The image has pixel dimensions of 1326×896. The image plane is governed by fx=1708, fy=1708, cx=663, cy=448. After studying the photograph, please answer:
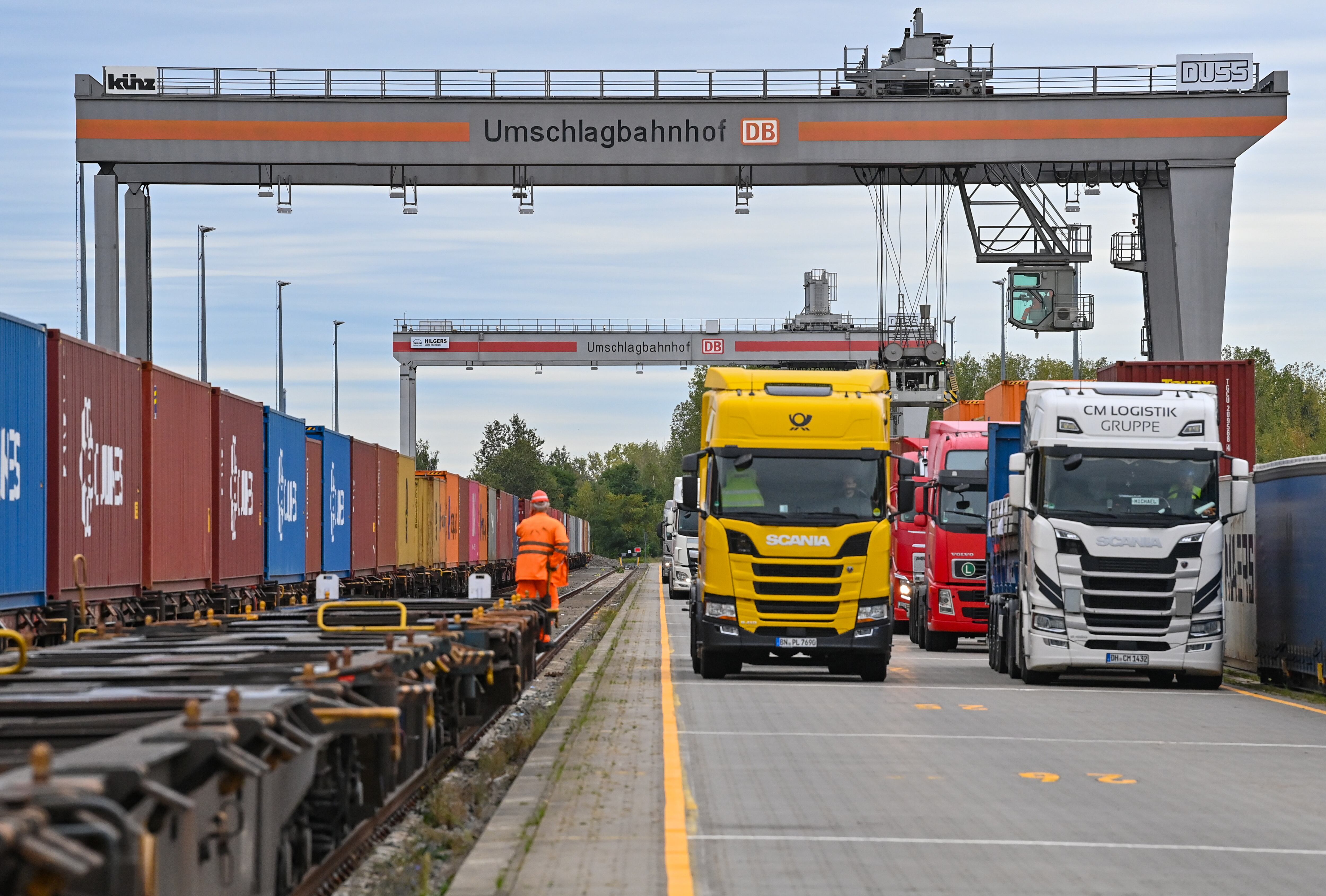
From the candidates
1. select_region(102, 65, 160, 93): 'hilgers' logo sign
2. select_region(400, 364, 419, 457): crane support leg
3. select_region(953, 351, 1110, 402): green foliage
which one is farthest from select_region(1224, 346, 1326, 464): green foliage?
select_region(102, 65, 160, 93): 'hilgers' logo sign

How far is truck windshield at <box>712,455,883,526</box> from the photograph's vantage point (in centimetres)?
1869

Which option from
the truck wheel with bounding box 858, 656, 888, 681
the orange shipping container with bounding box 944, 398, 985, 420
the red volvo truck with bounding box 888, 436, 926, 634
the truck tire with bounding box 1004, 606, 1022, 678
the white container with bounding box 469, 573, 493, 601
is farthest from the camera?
the orange shipping container with bounding box 944, 398, 985, 420

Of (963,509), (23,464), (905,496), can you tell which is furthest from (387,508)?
(23,464)

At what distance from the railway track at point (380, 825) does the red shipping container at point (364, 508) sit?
16.4 m

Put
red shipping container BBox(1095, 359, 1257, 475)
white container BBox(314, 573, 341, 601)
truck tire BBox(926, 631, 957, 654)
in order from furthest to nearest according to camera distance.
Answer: truck tire BBox(926, 631, 957, 654) < red shipping container BBox(1095, 359, 1257, 475) < white container BBox(314, 573, 341, 601)

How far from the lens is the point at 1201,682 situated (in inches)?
789

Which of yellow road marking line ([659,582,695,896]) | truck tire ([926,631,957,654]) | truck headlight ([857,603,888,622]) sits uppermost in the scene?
truck headlight ([857,603,888,622])

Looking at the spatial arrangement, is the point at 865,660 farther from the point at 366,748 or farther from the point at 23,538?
the point at 366,748

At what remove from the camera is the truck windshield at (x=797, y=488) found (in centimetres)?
1869

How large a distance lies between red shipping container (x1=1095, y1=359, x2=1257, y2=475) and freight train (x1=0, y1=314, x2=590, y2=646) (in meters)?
12.7

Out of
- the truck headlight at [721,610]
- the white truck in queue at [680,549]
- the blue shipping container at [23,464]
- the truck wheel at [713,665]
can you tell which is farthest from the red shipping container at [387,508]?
the blue shipping container at [23,464]

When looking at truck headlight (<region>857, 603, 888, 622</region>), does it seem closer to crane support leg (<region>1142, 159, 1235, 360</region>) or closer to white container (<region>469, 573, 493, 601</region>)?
white container (<region>469, 573, 493, 601</region>)

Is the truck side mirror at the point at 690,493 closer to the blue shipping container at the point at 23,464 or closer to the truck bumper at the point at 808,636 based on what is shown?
the truck bumper at the point at 808,636

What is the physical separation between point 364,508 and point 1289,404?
333 ft
